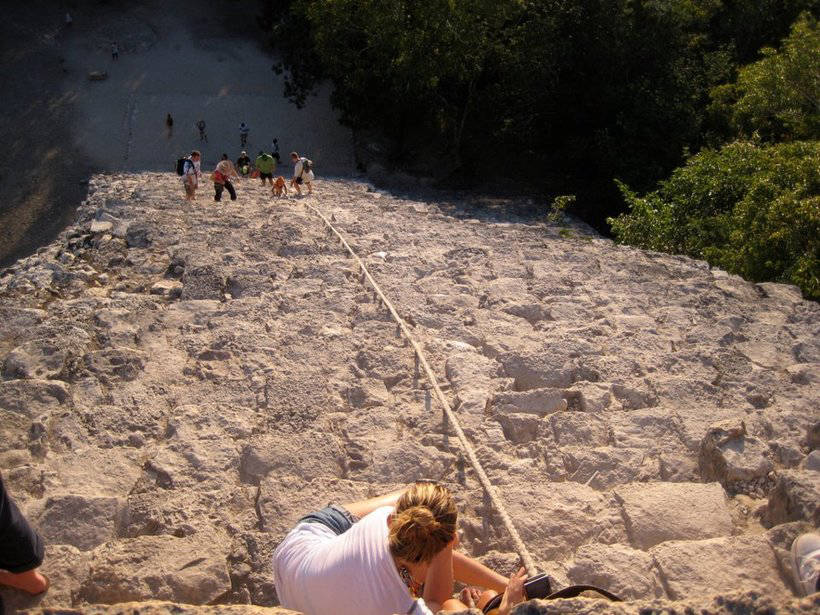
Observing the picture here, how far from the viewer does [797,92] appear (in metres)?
14.1

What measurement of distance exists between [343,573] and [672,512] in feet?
6.26

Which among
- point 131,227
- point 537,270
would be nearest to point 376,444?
point 537,270

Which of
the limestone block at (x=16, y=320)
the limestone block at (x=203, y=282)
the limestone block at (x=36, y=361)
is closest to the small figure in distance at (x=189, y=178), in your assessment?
the limestone block at (x=203, y=282)

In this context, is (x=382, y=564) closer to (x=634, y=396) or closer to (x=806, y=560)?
(x=806, y=560)

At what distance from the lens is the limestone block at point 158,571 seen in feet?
11.7

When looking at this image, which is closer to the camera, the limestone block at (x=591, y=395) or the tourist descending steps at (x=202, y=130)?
the limestone block at (x=591, y=395)

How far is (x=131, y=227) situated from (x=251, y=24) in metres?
17.2

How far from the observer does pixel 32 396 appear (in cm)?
494

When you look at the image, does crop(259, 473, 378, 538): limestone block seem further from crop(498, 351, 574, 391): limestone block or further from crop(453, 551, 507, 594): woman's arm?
crop(498, 351, 574, 391): limestone block

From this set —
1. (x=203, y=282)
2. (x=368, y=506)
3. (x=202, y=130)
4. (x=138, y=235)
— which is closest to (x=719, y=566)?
(x=368, y=506)

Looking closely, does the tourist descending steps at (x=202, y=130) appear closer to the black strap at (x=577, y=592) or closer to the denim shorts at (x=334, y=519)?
the denim shorts at (x=334, y=519)

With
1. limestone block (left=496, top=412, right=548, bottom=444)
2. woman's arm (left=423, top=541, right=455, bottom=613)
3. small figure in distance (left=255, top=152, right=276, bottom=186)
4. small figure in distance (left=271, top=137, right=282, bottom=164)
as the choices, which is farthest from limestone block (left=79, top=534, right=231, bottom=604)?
small figure in distance (left=271, top=137, right=282, bottom=164)

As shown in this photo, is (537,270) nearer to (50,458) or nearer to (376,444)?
(376,444)

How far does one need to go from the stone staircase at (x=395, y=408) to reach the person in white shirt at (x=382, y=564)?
0.41 metres
